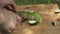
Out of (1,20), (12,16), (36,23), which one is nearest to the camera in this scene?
(1,20)

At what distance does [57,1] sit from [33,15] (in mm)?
903

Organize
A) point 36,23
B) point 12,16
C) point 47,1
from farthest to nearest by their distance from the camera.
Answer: point 47,1
point 36,23
point 12,16

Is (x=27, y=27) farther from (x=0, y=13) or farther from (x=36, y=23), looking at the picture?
(x=0, y=13)

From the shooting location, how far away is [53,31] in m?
1.62

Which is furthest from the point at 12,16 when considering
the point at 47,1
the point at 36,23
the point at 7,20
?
the point at 47,1

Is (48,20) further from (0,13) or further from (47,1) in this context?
(47,1)

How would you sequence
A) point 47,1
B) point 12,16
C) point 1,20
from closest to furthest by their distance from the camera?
point 1,20 < point 12,16 < point 47,1

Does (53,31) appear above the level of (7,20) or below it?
below

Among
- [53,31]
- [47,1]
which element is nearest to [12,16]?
[53,31]

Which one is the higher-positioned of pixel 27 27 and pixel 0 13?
pixel 0 13

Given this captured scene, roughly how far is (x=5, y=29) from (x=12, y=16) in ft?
0.47

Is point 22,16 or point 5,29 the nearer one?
point 5,29

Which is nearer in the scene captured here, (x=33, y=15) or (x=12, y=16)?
(x=12, y=16)

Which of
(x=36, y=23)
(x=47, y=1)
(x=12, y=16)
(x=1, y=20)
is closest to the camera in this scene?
(x=1, y=20)
